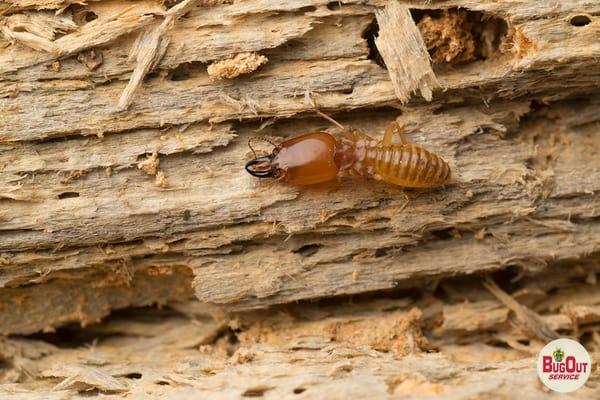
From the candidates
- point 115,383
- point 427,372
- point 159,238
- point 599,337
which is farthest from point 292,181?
point 599,337

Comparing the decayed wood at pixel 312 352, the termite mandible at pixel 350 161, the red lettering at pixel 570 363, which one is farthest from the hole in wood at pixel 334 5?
the red lettering at pixel 570 363

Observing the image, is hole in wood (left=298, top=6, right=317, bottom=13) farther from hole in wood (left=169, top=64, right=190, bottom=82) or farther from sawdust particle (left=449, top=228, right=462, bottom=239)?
Answer: sawdust particle (left=449, top=228, right=462, bottom=239)

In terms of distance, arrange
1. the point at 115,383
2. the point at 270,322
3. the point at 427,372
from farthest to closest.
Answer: the point at 270,322
the point at 115,383
the point at 427,372

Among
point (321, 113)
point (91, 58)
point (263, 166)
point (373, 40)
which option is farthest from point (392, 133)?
point (91, 58)

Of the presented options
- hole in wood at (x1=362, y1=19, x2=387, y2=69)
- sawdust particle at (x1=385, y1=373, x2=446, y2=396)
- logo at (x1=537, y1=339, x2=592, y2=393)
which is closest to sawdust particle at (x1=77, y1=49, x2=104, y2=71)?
hole in wood at (x1=362, y1=19, x2=387, y2=69)

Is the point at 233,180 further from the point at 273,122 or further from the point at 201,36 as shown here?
the point at 201,36

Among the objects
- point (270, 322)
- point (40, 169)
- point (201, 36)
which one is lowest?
point (270, 322)

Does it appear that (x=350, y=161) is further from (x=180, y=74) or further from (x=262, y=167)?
(x=180, y=74)
